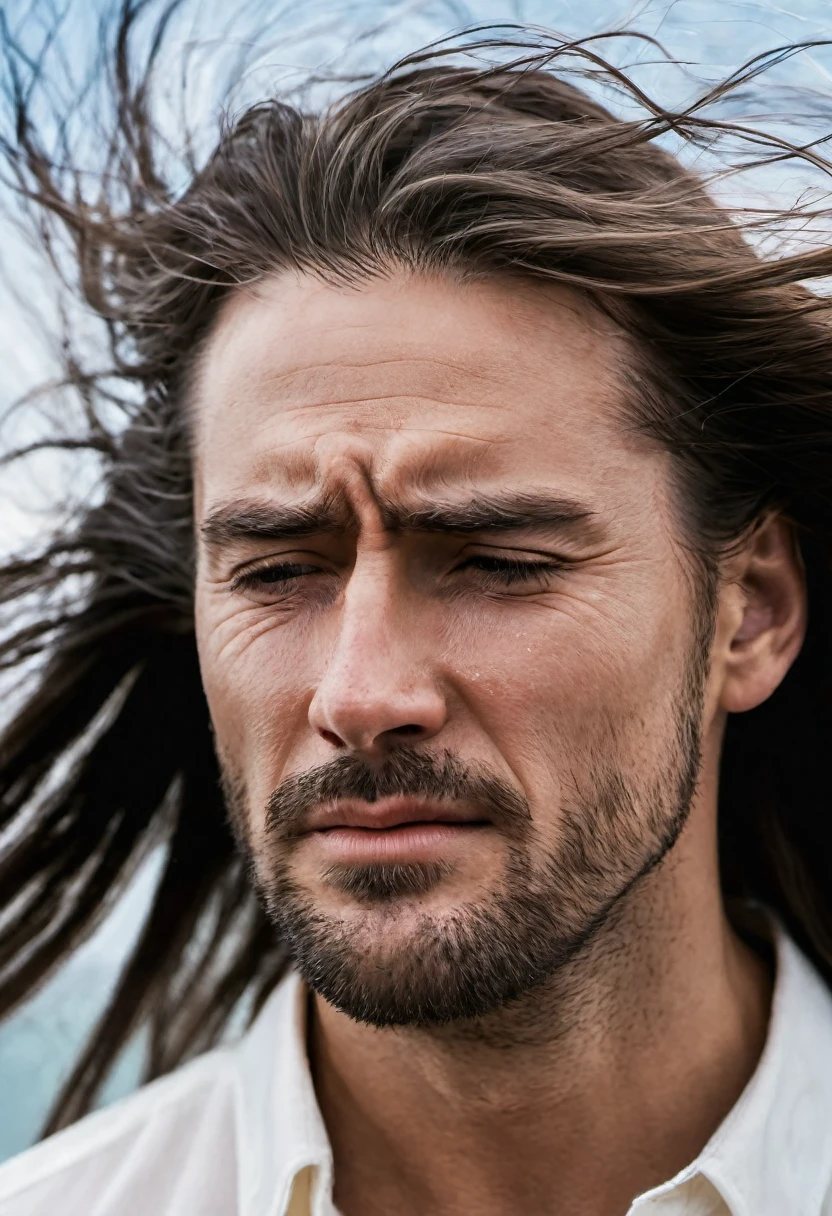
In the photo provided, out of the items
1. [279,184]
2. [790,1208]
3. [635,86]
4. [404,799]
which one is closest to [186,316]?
[279,184]

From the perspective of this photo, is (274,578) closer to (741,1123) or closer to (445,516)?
(445,516)

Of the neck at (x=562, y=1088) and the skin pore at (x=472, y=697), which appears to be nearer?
the skin pore at (x=472, y=697)

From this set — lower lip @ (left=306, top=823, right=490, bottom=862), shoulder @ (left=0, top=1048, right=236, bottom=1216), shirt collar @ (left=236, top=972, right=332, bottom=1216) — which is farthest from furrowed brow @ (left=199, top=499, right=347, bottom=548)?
shoulder @ (left=0, top=1048, right=236, bottom=1216)

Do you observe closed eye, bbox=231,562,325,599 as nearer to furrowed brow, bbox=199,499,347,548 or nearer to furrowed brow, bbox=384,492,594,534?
furrowed brow, bbox=199,499,347,548

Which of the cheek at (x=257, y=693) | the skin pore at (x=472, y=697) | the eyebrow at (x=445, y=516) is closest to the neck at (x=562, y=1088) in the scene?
the skin pore at (x=472, y=697)

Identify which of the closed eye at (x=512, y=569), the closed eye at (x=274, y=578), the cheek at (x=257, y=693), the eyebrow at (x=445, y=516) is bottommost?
the cheek at (x=257, y=693)

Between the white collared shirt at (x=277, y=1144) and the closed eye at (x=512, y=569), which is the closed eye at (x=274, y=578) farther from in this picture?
the white collared shirt at (x=277, y=1144)

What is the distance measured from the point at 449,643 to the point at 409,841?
1.02 feet

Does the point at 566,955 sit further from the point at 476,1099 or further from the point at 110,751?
the point at 110,751

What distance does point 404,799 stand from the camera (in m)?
2.17

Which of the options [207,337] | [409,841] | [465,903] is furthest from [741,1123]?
[207,337]

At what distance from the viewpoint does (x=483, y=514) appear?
2225mm

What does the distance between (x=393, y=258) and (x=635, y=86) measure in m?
0.48

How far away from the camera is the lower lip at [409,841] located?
2.17 meters
